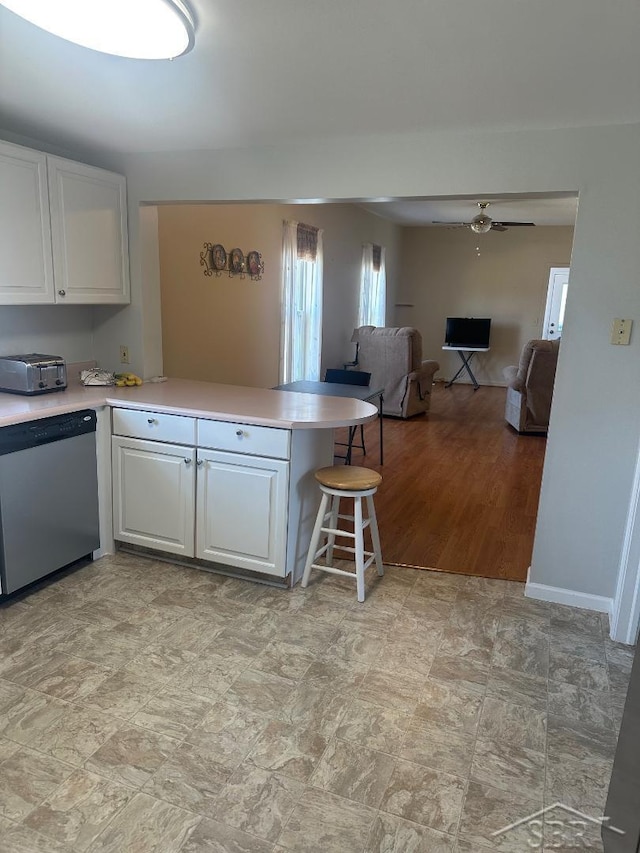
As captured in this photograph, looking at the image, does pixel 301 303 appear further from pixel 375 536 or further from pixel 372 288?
pixel 375 536

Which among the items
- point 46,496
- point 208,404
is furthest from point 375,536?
point 46,496

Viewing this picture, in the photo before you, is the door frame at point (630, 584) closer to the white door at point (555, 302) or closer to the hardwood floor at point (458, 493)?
the hardwood floor at point (458, 493)

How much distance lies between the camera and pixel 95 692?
1989 millimetres

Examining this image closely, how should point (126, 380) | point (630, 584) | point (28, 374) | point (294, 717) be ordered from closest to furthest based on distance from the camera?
point (294, 717), point (630, 584), point (28, 374), point (126, 380)

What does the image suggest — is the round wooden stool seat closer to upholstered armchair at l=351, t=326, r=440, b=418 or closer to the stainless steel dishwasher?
the stainless steel dishwasher

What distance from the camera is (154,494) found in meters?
2.90

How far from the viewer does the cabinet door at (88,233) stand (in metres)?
2.87

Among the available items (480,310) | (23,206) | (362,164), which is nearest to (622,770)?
(362,164)

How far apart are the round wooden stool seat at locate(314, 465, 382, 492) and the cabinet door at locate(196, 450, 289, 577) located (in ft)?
0.65

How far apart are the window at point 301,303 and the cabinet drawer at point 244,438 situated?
125 inches

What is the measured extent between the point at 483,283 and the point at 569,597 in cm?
784

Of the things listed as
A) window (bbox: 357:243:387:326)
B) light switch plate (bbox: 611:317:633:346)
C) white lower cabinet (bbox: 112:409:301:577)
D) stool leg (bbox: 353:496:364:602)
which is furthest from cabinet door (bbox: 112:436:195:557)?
window (bbox: 357:243:387:326)

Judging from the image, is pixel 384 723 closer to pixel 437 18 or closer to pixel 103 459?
pixel 103 459

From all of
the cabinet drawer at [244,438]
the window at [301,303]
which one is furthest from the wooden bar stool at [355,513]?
the window at [301,303]
